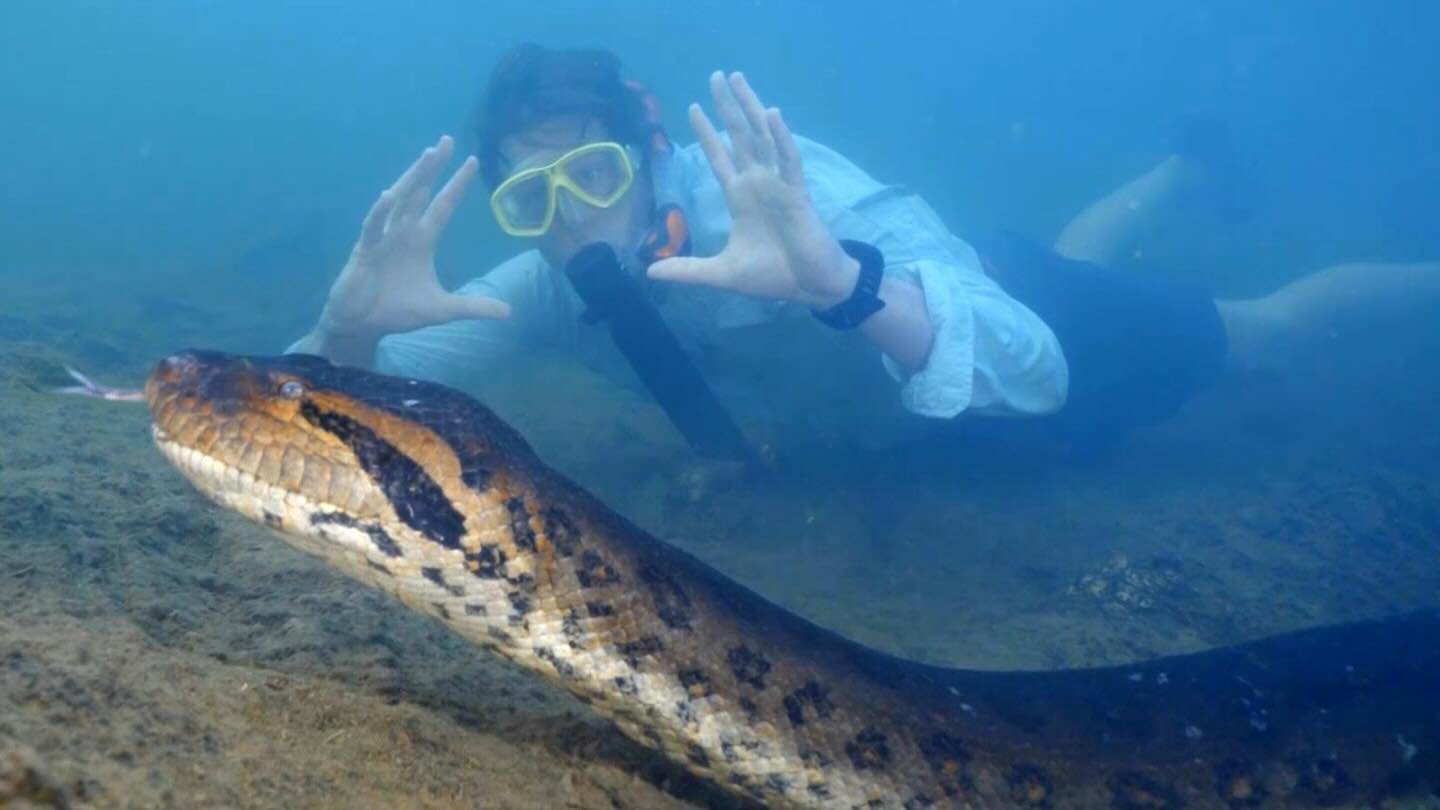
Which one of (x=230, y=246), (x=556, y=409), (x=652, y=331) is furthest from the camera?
(x=230, y=246)

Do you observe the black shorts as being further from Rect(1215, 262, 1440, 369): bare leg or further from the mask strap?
the mask strap

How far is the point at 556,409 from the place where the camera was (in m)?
11.1

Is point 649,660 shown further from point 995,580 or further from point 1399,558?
point 1399,558

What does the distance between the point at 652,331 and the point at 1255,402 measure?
10.7 meters

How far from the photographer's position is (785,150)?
4.82 meters

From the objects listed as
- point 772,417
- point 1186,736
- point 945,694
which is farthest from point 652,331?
point 1186,736

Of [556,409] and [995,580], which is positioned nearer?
[995,580]

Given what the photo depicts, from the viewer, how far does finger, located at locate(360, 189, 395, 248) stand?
494 centimetres

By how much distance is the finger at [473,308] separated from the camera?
5.10 m

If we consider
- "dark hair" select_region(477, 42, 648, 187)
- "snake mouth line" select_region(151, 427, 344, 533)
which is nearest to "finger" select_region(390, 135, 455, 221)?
"dark hair" select_region(477, 42, 648, 187)

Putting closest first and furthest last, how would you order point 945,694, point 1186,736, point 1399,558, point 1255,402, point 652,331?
point 945,694
point 1186,736
point 652,331
point 1399,558
point 1255,402

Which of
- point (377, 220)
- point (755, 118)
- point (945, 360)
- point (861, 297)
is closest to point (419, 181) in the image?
point (377, 220)

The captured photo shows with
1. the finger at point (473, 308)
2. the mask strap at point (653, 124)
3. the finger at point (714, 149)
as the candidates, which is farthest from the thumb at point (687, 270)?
the mask strap at point (653, 124)

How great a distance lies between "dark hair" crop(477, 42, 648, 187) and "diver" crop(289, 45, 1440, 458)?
0.02 metres
